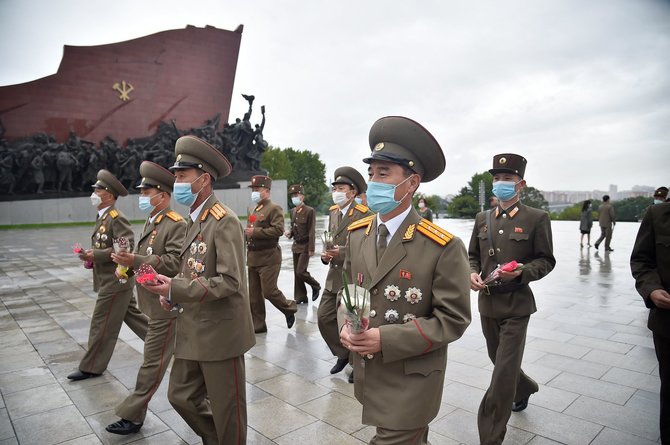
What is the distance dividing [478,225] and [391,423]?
237cm

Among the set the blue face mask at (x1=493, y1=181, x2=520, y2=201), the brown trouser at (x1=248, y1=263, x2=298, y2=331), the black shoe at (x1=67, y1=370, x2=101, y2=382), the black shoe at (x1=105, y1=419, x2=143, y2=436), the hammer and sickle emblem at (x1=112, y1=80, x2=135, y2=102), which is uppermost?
the hammer and sickle emblem at (x1=112, y1=80, x2=135, y2=102)

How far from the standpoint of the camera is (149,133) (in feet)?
106

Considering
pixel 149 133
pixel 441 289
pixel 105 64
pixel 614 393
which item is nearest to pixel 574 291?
pixel 614 393

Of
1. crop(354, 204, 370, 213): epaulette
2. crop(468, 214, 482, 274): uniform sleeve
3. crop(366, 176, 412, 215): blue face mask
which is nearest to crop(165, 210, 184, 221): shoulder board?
crop(354, 204, 370, 213): epaulette

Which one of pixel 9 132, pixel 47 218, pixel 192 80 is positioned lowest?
pixel 47 218

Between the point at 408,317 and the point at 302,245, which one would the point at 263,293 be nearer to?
the point at 302,245

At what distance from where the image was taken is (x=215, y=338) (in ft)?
9.36

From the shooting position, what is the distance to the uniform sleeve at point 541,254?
11.2ft

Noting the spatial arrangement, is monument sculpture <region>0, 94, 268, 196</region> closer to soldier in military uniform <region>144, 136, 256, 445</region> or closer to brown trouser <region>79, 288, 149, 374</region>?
brown trouser <region>79, 288, 149, 374</region>

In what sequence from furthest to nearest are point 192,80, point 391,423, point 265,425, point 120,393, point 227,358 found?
1. point 192,80
2. point 120,393
3. point 265,425
4. point 227,358
5. point 391,423

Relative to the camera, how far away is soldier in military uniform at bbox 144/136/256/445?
9.30ft

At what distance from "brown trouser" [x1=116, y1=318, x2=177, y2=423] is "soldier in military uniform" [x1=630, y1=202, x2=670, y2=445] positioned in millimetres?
3588

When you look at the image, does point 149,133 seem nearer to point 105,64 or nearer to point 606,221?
point 105,64

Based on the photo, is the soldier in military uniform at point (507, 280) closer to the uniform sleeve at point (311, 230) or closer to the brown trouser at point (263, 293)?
the brown trouser at point (263, 293)
